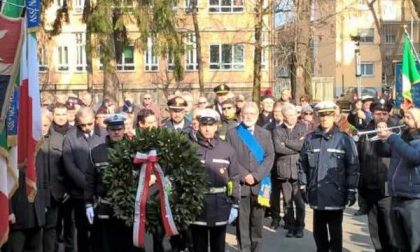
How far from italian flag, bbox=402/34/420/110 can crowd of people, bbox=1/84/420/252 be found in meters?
0.43

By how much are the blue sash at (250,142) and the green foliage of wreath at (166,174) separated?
1.96 metres

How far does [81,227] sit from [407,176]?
13.7ft

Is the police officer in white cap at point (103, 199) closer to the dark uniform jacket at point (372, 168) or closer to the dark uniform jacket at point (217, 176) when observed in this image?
the dark uniform jacket at point (217, 176)

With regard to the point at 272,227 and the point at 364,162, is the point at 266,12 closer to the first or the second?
the point at 272,227

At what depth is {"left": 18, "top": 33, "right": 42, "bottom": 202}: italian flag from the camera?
21.3ft

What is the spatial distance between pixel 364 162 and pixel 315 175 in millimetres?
868

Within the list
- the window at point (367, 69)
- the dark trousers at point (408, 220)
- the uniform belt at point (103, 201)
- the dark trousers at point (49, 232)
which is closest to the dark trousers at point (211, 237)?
the uniform belt at point (103, 201)

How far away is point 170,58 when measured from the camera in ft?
83.0

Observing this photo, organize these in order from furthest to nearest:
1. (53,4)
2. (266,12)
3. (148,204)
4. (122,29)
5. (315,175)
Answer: (266,12)
(53,4)
(122,29)
(315,175)
(148,204)

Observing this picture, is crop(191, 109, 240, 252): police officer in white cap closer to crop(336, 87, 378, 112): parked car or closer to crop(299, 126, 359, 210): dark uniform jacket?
crop(299, 126, 359, 210): dark uniform jacket

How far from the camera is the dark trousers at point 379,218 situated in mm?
9312

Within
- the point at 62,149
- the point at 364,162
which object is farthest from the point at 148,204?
the point at 364,162

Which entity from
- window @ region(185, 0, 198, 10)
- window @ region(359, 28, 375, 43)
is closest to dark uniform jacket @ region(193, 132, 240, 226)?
window @ region(185, 0, 198, 10)

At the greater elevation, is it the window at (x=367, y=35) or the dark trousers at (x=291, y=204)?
the window at (x=367, y=35)
